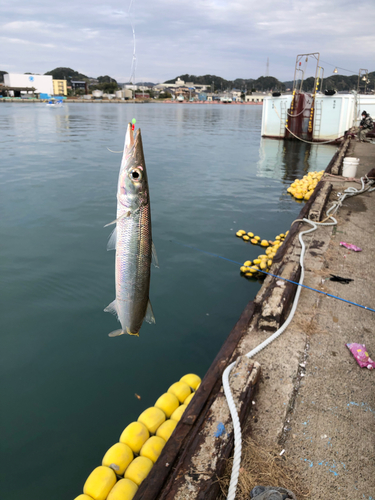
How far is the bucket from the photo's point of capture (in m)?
12.4

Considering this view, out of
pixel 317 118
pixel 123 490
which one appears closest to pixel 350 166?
pixel 123 490

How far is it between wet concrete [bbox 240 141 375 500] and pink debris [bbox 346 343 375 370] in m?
0.06

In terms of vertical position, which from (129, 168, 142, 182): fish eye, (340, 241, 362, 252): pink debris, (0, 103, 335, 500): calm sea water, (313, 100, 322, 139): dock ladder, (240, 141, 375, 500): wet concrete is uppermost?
(313, 100, 322, 139): dock ladder

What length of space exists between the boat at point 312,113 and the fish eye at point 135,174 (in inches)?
1154

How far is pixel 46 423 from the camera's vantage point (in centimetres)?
443

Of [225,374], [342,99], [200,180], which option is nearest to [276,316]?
[225,374]

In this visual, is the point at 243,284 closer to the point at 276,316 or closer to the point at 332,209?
the point at 332,209

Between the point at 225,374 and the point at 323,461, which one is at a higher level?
the point at 225,374

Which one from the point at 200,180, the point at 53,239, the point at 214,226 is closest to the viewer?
the point at 53,239

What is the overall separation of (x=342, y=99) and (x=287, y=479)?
31.9 m

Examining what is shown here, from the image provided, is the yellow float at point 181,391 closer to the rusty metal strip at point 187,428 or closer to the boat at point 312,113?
the rusty metal strip at point 187,428

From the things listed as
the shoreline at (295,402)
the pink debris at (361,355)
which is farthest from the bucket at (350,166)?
the pink debris at (361,355)

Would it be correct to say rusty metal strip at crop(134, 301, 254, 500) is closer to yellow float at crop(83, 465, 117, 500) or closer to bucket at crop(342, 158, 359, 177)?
yellow float at crop(83, 465, 117, 500)

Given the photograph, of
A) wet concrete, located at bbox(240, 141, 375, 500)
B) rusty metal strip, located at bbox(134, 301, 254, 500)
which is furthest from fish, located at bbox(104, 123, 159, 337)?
wet concrete, located at bbox(240, 141, 375, 500)
